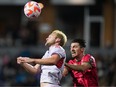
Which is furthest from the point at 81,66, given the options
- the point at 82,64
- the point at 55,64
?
the point at 55,64

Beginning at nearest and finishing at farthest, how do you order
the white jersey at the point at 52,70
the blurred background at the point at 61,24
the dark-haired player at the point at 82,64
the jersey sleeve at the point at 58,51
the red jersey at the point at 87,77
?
the jersey sleeve at the point at 58,51, the white jersey at the point at 52,70, the dark-haired player at the point at 82,64, the red jersey at the point at 87,77, the blurred background at the point at 61,24

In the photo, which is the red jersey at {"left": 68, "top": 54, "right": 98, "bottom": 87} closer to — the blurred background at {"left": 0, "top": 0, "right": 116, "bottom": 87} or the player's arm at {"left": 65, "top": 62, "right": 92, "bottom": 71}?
the player's arm at {"left": 65, "top": 62, "right": 92, "bottom": 71}

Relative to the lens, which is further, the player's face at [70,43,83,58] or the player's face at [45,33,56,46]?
the player's face at [70,43,83,58]

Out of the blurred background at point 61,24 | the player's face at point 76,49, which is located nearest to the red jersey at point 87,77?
the player's face at point 76,49

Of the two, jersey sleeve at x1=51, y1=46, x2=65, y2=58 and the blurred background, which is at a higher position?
jersey sleeve at x1=51, y1=46, x2=65, y2=58

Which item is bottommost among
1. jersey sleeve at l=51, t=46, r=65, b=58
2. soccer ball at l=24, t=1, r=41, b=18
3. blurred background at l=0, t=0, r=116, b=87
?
blurred background at l=0, t=0, r=116, b=87

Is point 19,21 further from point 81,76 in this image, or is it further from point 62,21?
point 81,76

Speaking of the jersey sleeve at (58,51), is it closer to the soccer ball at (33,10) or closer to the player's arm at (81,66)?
the player's arm at (81,66)

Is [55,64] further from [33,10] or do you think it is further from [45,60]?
[33,10]

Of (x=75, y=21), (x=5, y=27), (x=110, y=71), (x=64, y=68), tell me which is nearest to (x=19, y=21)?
(x=5, y=27)

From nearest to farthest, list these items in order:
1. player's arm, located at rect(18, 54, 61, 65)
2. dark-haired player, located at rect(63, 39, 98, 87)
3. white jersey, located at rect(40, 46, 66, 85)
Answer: player's arm, located at rect(18, 54, 61, 65) → white jersey, located at rect(40, 46, 66, 85) → dark-haired player, located at rect(63, 39, 98, 87)

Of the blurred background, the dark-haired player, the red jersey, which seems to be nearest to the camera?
the dark-haired player

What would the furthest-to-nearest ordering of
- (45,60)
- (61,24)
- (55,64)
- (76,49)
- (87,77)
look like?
(61,24) < (87,77) < (76,49) < (55,64) < (45,60)

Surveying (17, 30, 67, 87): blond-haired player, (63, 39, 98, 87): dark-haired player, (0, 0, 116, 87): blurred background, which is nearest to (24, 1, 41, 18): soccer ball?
(17, 30, 67, 87): blond-haired player
